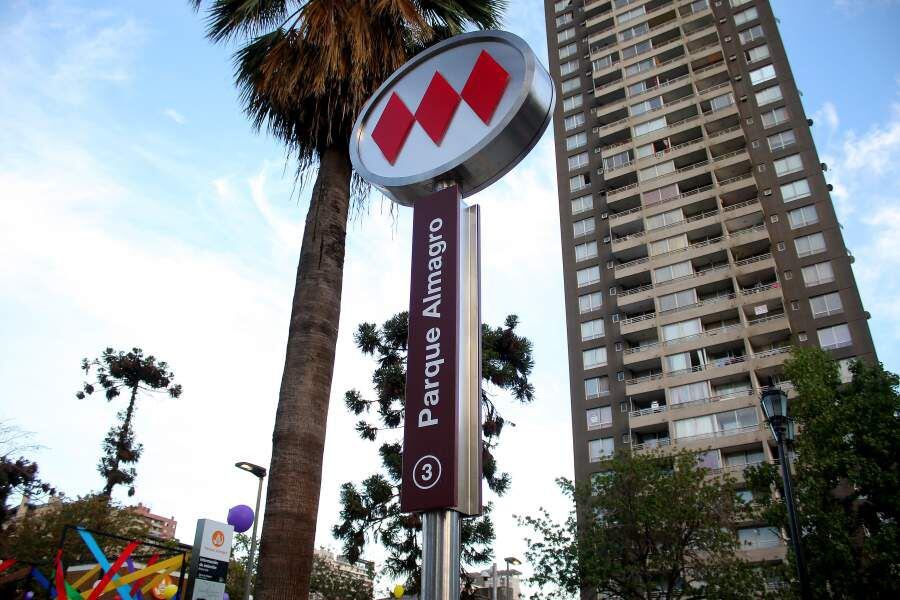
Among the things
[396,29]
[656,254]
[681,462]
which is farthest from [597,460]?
[396,29]

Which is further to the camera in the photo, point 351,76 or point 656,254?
point 656,254

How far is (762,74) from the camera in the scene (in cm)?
5797

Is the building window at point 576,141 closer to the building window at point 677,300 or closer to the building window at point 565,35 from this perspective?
the building window at point 565,35

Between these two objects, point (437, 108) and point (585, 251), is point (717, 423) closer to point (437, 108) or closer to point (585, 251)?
point (585, 251)

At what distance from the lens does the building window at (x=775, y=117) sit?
5538 centimetres

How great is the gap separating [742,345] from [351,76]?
148 ft

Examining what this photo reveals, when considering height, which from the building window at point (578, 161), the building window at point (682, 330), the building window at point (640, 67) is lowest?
the building window at point (682, 330)

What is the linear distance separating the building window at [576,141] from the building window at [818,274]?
22967 millimetres

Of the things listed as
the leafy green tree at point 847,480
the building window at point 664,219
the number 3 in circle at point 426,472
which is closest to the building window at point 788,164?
the building window at point 664,219

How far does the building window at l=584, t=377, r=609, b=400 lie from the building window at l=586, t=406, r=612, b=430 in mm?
1120

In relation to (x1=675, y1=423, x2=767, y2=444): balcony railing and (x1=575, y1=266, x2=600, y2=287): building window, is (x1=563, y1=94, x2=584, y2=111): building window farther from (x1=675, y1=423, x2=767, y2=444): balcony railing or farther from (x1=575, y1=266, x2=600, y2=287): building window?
Answer: (x1=675, y1=423, x2=767, y2=444): balcony railing

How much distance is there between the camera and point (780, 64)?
189ft

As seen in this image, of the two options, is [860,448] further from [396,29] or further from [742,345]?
[742,345]

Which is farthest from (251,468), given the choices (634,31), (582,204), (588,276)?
(634,31)
